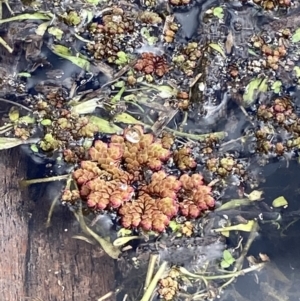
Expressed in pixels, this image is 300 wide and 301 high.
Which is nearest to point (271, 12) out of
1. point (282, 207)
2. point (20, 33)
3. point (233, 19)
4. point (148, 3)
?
point (233, 19)

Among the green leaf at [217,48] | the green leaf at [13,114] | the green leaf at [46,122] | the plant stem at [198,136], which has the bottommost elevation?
the green leaf at [13,114]

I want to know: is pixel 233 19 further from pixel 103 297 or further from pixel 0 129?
pixel 103 297

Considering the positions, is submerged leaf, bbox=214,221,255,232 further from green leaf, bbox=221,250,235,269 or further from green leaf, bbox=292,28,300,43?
green leaf, bbox=292,28,300,43

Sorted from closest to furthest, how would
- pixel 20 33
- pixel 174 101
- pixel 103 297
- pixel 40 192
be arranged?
pixel 103 297
pixel 40 192
pixel 174 101
pixel 20 33

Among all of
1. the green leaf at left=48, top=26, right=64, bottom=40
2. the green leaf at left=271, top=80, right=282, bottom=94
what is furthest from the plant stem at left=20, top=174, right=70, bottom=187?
the green leaf at left=271, top=80, right=282, bottom=94

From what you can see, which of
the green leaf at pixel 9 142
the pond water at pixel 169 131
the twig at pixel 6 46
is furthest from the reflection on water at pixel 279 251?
the twig at pixel 6 46

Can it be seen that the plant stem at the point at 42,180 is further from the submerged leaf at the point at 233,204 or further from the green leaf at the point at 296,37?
the green leaf at the point at 296,37
